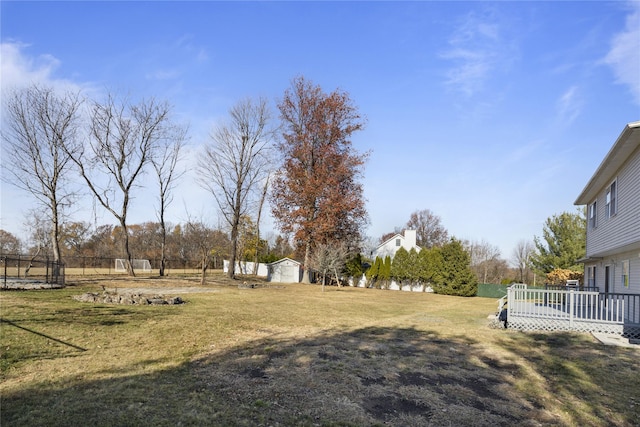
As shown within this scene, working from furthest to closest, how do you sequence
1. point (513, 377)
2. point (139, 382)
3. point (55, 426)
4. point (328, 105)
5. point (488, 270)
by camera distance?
point (488, 270)
point (328, 105)
point (513, 377)
point (139, 382)
point (55, 426)

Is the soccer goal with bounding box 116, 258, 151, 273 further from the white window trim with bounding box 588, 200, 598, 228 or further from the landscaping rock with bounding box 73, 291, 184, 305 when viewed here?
the white window trim with bounding box 588, 200, 598, 228

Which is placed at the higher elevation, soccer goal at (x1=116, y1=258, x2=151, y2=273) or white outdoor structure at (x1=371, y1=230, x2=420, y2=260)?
white outdoor structure at (x1=371, y1=230, x2=420, y2=260)

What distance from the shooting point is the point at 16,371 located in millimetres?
5727

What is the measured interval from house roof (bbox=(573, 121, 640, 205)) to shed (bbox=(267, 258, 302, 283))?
25739mm

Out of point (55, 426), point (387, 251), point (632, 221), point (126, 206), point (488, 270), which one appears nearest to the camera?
point (55, 426)

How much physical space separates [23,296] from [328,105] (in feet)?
82.4

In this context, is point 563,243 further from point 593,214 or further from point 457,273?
point 593,214

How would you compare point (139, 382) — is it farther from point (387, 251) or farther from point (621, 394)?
point (387, 251)

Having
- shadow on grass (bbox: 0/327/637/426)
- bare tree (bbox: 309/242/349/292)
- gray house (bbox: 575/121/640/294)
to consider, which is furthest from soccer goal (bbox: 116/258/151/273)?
gray house (bbox: 575/121/640/294)

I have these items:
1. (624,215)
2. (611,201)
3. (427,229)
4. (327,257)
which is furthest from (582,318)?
(427,229)

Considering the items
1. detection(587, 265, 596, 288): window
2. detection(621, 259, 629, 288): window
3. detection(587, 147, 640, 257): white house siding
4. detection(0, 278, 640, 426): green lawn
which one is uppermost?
detection(587, 147, 640, 257): white house siding

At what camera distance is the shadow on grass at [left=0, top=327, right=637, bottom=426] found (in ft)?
14.6

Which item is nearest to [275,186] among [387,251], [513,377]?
[387,251]

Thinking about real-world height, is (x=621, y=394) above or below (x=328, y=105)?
below
